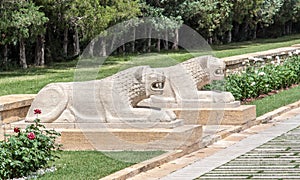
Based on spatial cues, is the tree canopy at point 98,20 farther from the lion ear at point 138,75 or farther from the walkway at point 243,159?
the lion ear at point 138,75

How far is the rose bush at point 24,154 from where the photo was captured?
9891 millimetres

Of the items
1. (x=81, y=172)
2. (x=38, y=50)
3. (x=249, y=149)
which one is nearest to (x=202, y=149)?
(x=249, y=149)

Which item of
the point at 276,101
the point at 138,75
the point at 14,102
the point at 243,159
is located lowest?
the point at 243,159

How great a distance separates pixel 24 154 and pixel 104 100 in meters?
2.57

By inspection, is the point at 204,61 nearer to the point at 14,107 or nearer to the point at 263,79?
the point at 14,107

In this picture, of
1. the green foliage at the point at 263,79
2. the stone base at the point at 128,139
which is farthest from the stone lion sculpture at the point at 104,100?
the green foliage at the point at 263,79

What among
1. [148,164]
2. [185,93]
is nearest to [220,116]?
[185,93]

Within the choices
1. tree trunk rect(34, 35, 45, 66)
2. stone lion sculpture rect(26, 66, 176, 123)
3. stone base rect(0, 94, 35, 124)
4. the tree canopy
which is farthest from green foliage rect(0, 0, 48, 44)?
stone lion sculpture rect(26, 66, 176, 123)

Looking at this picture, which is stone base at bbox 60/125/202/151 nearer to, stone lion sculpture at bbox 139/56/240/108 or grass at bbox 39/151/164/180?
grass at bbox 39/151/164/180

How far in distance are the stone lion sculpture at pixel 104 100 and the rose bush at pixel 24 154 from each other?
186cm

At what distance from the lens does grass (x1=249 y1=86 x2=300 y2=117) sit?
17.9 metres

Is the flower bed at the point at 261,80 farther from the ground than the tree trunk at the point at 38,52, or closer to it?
closer to it

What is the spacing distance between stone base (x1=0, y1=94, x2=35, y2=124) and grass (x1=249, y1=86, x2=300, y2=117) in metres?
5.36

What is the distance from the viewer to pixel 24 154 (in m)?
10.1
